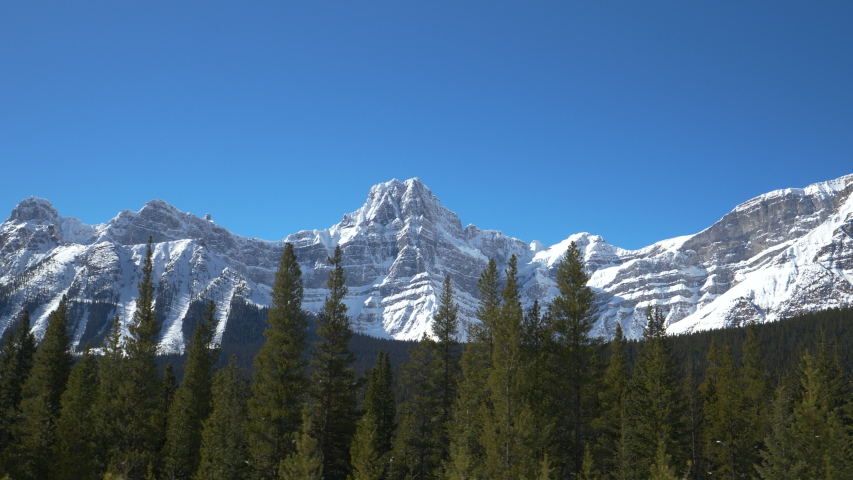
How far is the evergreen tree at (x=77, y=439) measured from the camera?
41469mm

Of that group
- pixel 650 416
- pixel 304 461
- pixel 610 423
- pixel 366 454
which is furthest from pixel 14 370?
pixel 650 416

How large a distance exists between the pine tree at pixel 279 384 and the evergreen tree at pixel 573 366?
16530mm

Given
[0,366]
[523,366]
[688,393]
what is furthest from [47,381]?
[688,393]

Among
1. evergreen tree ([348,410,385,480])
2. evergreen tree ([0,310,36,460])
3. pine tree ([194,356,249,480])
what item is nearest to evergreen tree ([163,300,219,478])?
pine tree ([194,356,249,480])

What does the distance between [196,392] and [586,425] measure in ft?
115

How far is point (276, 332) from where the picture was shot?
4216 centimetres

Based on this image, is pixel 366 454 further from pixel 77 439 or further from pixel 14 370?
pixel 14 370

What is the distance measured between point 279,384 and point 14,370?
34477mm

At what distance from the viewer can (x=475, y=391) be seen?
138ft

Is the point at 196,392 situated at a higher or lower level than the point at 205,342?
lower

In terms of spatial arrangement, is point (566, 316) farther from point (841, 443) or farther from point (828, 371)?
point (828, 371)

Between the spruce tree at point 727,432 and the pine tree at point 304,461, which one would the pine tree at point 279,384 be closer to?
the pine tree at point 304,461

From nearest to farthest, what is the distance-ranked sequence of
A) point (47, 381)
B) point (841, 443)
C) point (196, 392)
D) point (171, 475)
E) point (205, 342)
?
1. point (841, 443)
2. point (171, 475)
3. point (47, 381)
4. point (196, 392)
5. point (205, 342)

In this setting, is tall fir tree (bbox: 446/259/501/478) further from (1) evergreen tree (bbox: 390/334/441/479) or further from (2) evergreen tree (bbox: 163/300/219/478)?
(2) evergreen tree (bbox: 163/300/219/478)
